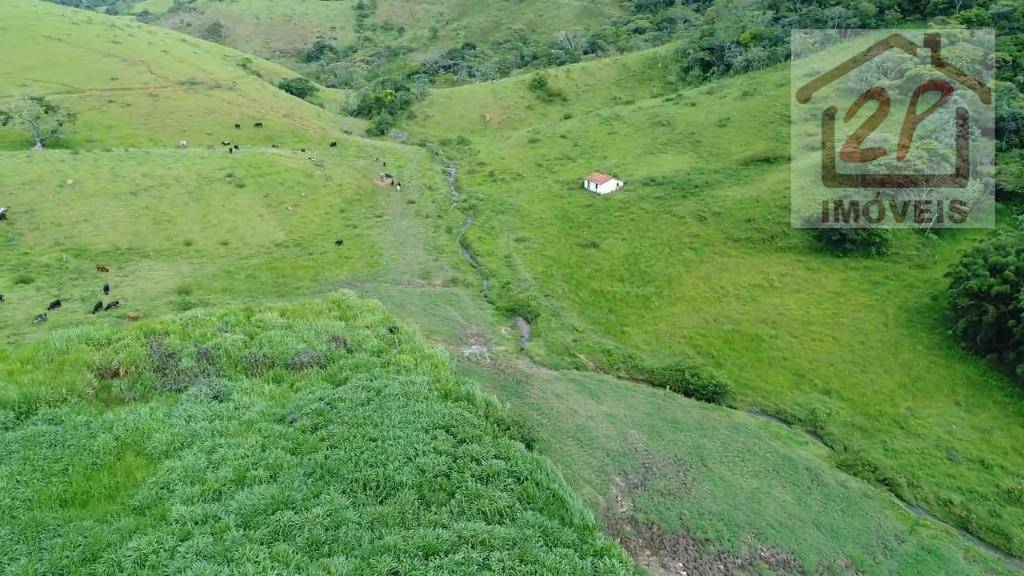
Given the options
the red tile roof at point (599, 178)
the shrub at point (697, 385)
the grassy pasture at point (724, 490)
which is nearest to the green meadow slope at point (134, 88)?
the red tile roof at point (599, 178)

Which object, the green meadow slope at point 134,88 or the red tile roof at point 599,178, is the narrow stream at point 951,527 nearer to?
the red tile roof at point 599,178

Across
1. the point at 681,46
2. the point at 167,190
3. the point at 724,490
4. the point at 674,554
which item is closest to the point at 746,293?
the point at 724,490

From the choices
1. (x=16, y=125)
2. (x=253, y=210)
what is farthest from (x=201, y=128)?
(x=253, y=210)

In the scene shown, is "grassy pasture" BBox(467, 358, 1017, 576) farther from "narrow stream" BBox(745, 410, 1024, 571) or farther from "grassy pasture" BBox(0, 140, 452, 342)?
"grassy pasture" BBox(0, 140, 452, 342)

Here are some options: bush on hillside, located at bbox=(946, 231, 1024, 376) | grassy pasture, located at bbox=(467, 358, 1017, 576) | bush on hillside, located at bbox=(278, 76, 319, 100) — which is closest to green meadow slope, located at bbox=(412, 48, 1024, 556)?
bush on hillside, located at bbox=(946, 231, 1024, 376)

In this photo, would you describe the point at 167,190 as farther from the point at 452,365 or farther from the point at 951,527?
the point at 951,527

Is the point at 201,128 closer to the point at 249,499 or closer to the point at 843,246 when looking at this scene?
the point at 249,499

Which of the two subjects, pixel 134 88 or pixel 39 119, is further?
pixel 134 88
